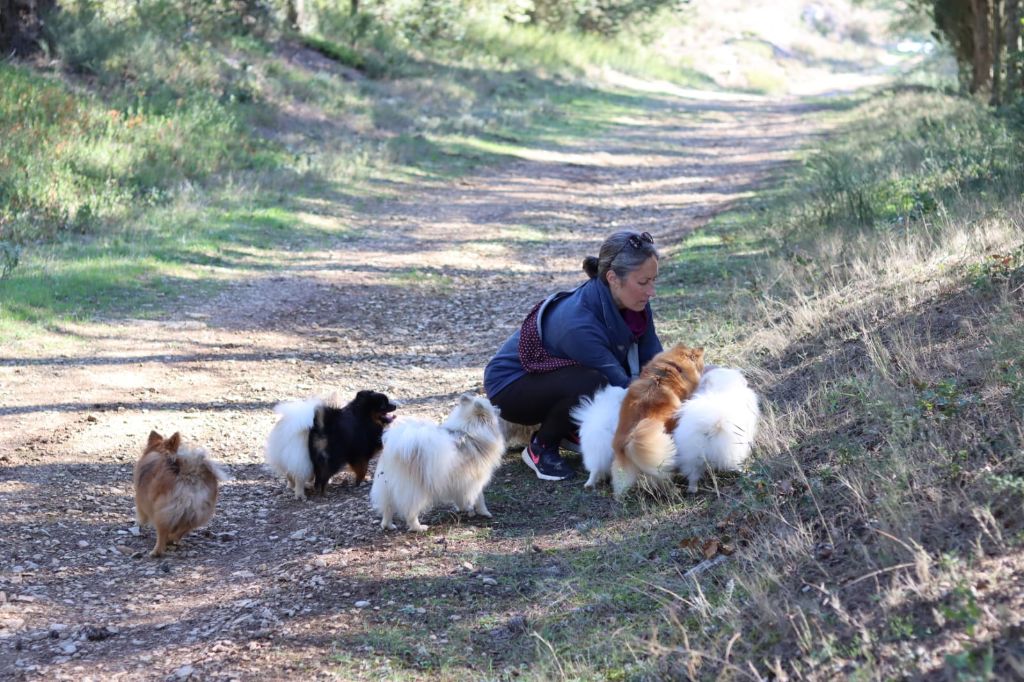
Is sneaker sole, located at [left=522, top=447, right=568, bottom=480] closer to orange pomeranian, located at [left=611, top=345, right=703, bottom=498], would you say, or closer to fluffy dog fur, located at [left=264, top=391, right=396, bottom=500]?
orange pomeranian, located at [left=611, top=345, right=703, bottom=498]

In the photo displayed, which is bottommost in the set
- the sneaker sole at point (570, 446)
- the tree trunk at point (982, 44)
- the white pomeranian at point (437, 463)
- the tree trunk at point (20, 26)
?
the sneaker sole at point (570, 446)

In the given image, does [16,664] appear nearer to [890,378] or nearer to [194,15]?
[890,378]

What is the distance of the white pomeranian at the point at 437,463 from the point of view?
561 cm

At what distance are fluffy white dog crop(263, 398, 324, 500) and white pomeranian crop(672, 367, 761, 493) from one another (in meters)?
2.27

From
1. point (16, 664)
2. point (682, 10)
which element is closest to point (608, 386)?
point (16, 664)

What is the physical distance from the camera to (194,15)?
22.9m

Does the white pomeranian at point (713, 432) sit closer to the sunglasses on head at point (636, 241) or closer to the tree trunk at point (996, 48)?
the sunglasses on head at point (636, 241)

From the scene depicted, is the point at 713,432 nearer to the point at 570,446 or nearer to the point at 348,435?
the point at 570,446

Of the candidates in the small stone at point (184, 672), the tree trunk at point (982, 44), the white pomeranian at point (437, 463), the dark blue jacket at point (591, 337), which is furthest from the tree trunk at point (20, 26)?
the tree trunk at point (982, 44)

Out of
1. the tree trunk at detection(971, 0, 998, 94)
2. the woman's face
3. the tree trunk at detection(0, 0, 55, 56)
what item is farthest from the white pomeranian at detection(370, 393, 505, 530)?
the tree trunk at detection(971, 0, 998, 94)

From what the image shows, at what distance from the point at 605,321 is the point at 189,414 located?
3335 mm

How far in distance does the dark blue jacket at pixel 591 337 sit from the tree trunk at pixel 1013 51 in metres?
8.89

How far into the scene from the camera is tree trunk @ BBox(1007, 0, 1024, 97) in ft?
47.1

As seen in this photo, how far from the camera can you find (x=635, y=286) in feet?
20.9
